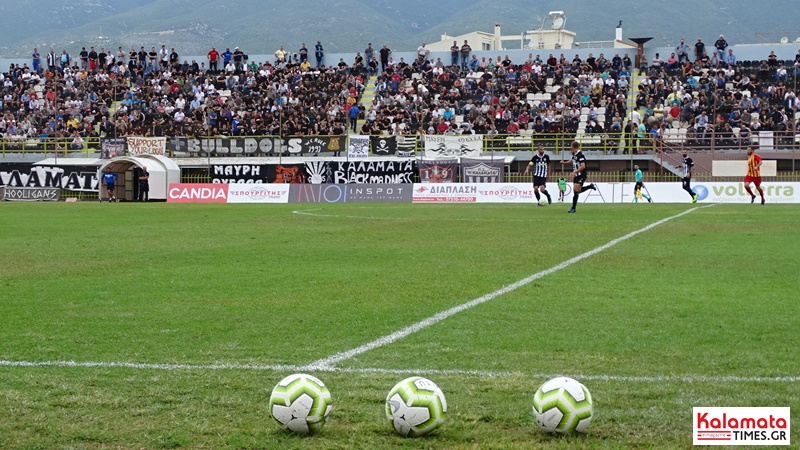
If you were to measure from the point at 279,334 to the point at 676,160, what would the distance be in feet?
122

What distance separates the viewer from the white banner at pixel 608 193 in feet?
119

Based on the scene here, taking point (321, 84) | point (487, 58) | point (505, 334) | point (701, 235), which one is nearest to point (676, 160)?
point (487, 58)

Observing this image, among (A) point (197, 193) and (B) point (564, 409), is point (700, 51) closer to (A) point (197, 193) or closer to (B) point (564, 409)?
(A) point (197, 193)

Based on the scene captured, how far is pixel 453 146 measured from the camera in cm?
4431

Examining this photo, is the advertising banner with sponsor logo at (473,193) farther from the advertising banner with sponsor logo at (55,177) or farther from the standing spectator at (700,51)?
the standing spectator at (700,51)

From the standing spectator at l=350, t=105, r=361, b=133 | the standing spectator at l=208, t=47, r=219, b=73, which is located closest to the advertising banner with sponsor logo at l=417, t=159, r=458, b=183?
the standing spectator at l=350, t=105, r=361, b=133

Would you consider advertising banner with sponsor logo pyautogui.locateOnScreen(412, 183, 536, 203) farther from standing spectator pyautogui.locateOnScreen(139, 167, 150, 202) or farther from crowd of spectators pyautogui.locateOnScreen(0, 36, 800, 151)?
standing spectator pyautogui.locateOnScreen(139, 167, 150, 202)

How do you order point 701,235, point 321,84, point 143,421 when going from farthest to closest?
point 321,84 < point 701,235 < point 143,421

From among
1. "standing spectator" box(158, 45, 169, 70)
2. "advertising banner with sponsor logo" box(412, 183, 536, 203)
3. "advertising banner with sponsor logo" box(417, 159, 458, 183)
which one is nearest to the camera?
"advertising banner with sponsor logo" box(412, 183, 536, 203)

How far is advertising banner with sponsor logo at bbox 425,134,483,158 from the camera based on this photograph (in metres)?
44.1

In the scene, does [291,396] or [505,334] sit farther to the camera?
[505,334]

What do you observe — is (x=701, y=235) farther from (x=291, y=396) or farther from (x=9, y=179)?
(x=9, y=179)

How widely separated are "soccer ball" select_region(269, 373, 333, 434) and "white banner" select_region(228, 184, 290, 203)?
3613cm

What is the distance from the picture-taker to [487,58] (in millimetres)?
55969
